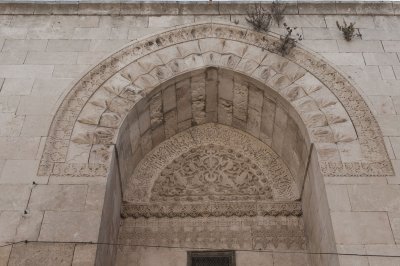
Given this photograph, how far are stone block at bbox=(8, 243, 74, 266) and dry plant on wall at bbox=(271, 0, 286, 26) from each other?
512cm

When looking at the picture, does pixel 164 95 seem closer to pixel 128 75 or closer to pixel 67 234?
pixel 128 75

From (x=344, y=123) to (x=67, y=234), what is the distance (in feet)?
13.2

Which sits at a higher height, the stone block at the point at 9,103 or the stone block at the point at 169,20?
the stone block at the point at 169,20

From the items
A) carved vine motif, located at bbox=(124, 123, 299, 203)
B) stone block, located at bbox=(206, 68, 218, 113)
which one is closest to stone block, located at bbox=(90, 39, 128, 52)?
stone block, located at bbox=(206, 68, 218, 113)

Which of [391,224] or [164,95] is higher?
[164,95]

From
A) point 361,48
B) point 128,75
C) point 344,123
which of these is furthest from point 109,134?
point 361,48

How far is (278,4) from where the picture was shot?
27.1 feet

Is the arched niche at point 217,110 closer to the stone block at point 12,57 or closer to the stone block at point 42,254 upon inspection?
the stone block at point 42,254

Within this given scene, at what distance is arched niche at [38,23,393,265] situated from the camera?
6.36m

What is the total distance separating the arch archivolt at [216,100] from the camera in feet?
20.9

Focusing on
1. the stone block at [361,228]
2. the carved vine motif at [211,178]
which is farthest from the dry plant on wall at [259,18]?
the stone block at [361,228]

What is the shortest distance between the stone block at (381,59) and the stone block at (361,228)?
2792 mm

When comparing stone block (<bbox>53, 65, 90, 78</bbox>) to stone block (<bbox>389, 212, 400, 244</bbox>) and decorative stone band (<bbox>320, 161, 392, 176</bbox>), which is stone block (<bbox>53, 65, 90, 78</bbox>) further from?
stone block (<bbox>389, 212, 400, 244</bbox>)

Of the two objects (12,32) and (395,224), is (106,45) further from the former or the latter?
(395,224)
